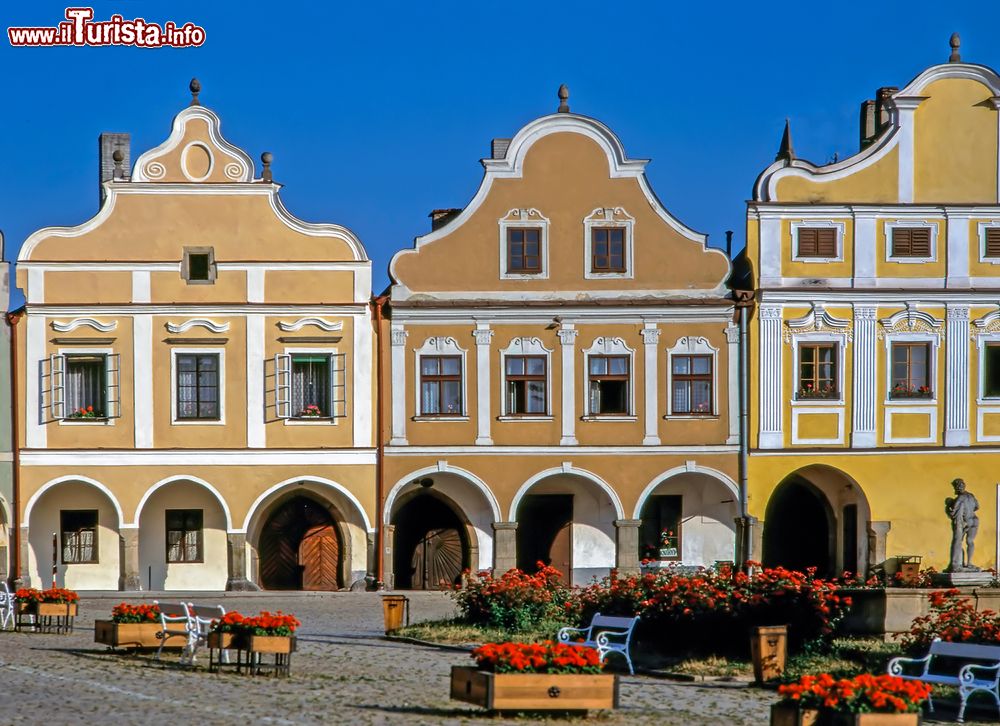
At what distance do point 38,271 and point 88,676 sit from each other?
19732 millimetres

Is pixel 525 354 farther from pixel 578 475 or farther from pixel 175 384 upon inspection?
pixel 175 384

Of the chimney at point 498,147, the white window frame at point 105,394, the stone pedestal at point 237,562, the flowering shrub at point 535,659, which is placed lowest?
the stone pedestal at point 237,562

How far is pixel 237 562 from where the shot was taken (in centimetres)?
3972

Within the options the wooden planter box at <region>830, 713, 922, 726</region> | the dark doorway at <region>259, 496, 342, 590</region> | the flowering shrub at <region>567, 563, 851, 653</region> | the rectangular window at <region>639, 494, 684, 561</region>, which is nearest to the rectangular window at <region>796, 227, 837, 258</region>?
the rectangular window at <region>639, 494, 684, 561</region>

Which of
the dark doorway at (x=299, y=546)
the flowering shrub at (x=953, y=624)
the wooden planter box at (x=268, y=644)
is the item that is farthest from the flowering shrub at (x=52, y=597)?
the dark doorway at (x=299, y=546)

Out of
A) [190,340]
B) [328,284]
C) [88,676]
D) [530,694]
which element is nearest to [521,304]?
[328,284]

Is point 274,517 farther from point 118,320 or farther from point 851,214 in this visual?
point 851,214

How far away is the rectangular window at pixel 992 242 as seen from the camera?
41156mm

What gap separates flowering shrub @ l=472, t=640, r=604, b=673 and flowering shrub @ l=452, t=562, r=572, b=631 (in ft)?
28.8

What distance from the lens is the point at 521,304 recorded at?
133 feet

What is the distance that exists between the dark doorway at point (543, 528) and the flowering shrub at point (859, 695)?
→ 82.4ft

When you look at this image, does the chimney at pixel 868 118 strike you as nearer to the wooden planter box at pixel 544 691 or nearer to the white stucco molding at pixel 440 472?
the white stucco molding at pixel 440 472

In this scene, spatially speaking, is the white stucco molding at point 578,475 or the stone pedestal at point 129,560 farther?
the white stucco molding at point 578,475

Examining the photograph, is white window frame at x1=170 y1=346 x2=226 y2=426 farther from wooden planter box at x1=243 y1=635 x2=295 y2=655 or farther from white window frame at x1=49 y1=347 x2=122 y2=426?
wooden planter box at x1=243 y1=635 x2=295 y2=655
